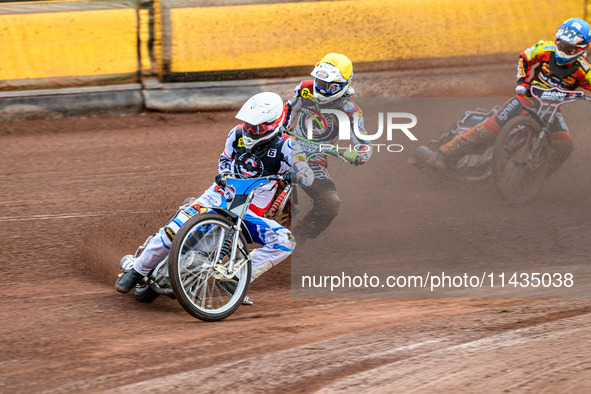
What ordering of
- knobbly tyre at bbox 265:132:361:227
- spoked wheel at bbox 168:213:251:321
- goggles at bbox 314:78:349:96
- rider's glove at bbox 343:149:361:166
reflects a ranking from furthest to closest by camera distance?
goggles at bbox 314:78:349:96 → rider's glove at bbox 343:149:361:166 → knobbly tyre at bbox 265:132:361:227 → spoked wheel at bbox 168:213:251:321

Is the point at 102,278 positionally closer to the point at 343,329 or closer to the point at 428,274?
the point at 343,329

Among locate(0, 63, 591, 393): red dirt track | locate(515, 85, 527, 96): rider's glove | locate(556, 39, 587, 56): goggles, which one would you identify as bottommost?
locate(0, 63, 591, 393): red dirt track

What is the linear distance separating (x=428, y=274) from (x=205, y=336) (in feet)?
8.71

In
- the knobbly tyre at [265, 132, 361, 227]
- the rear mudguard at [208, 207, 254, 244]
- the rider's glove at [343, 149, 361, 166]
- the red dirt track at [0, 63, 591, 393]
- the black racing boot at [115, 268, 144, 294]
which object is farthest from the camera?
the rider's glove at [343, 149, 361, 166]

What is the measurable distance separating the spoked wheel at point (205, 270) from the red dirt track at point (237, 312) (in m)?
0.15

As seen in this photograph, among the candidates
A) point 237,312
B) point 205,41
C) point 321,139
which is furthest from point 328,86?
point 205,41

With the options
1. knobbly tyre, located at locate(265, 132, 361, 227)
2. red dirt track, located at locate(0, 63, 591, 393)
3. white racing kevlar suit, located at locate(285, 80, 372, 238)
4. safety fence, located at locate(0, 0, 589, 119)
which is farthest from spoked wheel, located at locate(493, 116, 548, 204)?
safety fence, located at locate(0, 0, 589, 119)

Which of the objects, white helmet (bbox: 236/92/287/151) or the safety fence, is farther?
the safety fence

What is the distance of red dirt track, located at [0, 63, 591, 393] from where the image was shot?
432 centimetres

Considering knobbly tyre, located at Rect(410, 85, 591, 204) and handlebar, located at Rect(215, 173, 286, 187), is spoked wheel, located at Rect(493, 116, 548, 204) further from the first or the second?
handlebar, located at Rect(215, 173, 286, 187)

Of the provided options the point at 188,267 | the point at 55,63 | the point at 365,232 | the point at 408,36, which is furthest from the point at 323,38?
the point at 188,267

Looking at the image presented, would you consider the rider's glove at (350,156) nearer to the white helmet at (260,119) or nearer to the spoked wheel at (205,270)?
the white helmet at (260,119)

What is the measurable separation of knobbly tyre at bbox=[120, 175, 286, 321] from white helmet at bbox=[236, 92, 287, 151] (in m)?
Result: 0.34

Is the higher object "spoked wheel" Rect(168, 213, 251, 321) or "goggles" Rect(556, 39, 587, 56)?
"goggles" Rect(556, 39, 587, 56)
